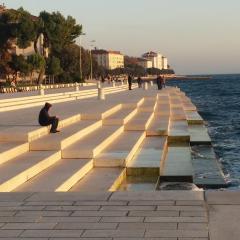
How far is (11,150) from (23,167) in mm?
961

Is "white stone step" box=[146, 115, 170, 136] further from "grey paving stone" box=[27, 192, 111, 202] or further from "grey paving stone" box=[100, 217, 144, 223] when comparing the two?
"grey paving stone" box=[100, 217, 144, 223]

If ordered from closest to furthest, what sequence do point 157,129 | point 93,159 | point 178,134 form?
point 93,159
point 157,129
point 178,134

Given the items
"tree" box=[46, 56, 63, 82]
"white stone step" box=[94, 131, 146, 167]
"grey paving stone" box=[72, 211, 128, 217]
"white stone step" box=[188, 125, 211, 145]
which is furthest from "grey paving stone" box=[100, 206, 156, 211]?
"tree" box=[46, 56, 63, 82]

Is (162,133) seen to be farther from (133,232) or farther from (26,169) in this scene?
(133,232)

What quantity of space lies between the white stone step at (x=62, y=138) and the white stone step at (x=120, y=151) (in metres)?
0.68

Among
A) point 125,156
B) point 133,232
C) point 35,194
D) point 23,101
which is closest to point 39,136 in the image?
point 125,156

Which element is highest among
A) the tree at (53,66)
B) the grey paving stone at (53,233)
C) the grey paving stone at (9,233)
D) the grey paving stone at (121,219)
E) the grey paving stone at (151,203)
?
the tree at (53,66)

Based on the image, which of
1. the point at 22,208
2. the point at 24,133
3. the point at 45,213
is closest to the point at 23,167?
the point at 24,133

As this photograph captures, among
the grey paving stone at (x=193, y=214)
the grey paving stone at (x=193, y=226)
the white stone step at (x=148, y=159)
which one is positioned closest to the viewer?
the grey paving stone at (x=193, y=226)

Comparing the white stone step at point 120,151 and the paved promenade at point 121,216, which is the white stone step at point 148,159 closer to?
the white stone step at point 120,151

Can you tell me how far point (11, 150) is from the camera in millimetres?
8852

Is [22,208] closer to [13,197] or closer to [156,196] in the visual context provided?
[13,197]

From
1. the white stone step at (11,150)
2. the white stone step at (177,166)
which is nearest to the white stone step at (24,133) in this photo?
the white stone step at (11,150)

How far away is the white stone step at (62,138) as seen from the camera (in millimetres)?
9773
